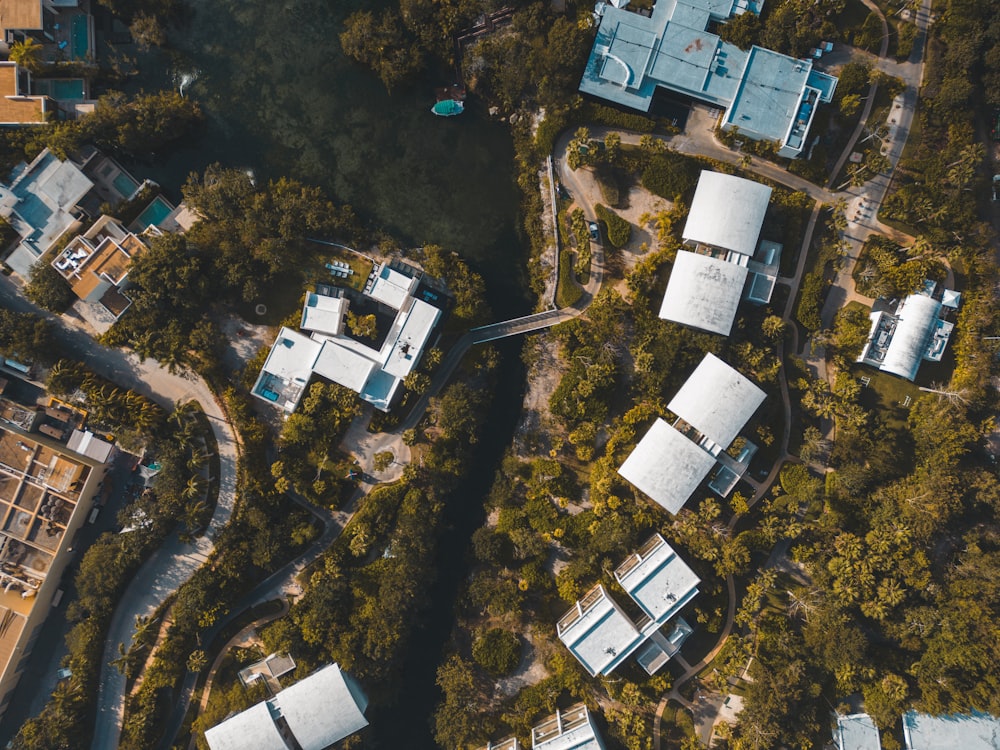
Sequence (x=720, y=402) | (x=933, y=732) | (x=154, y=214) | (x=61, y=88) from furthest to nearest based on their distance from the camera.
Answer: (x=154, y=214) < (x=61, y=88) < (x=933, y=732) < (x=720, y=402)

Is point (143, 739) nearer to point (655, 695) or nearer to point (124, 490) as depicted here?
point (124, 490)

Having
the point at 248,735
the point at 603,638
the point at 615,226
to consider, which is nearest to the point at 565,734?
the point at 603,638

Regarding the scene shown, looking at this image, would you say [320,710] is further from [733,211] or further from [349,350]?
[733,211]

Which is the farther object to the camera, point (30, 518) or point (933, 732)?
point (933, 732)

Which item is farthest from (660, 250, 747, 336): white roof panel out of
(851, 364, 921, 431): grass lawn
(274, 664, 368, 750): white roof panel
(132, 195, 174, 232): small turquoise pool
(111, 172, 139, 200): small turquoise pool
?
(111, 172, 139, 200): small turquoise pool

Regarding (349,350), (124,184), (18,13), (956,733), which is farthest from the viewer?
(124,184)

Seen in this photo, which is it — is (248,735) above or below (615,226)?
below
